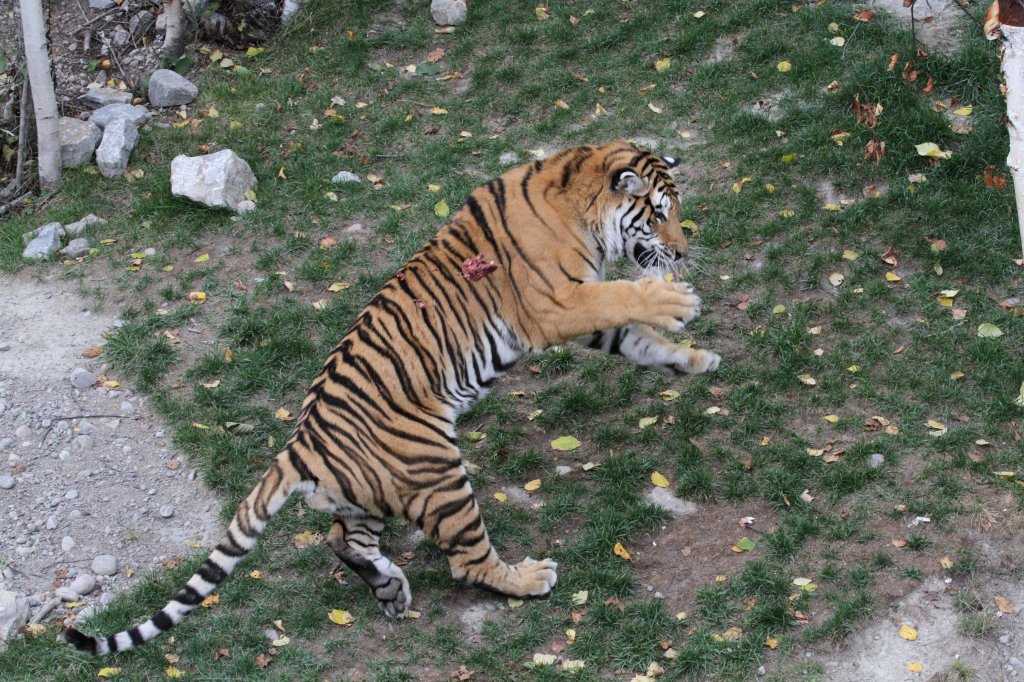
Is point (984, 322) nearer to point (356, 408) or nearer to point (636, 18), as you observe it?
point (356, 408)

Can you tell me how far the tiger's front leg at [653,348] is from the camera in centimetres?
588

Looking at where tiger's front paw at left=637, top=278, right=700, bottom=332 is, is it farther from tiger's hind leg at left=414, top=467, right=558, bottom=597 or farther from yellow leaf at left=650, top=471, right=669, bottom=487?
tiger's hind leg at left=414, top=467, right=558, bottom=597

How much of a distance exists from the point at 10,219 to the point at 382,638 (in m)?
5.67

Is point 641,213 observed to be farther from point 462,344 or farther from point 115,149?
point 115,149

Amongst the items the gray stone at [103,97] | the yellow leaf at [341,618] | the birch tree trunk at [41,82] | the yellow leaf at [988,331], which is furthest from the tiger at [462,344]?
the gray stone at [103,97]

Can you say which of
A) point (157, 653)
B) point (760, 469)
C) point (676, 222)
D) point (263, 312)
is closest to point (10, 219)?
point (263, 312)

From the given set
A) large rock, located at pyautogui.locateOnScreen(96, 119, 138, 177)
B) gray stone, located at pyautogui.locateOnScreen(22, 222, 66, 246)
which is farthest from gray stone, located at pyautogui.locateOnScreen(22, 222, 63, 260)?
large rock, located at pyautogui.locateOnScreen(96, 119, 138, 177)

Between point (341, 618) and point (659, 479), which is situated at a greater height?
point (659, 479)

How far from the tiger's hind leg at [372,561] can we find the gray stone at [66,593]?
142 cm

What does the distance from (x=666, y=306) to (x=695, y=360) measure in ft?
2.53

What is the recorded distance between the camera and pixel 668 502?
5828mm

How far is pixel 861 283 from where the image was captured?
22.8 ft

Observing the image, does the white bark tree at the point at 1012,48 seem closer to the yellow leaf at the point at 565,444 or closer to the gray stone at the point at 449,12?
the yellow leaf at the point at 565,444

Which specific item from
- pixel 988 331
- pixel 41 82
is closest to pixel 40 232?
pixel 41 82
